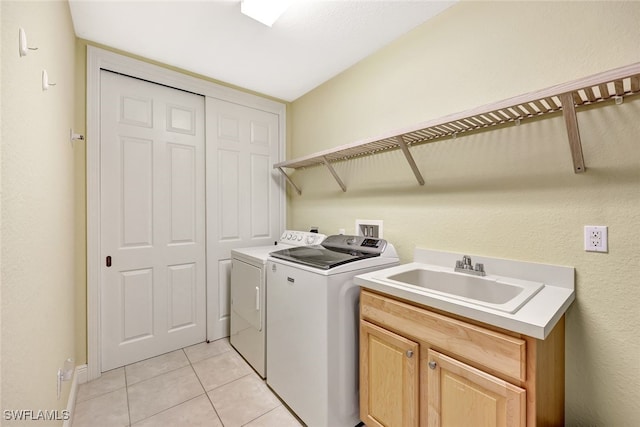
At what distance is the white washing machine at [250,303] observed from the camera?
77.5 inches

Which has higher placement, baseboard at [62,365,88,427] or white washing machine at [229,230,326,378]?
white washing machine at [229,230,326,378]

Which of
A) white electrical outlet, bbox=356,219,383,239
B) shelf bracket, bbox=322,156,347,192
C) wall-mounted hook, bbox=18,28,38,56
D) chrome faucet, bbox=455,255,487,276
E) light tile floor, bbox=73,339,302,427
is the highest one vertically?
wall-mounted hook, bbox=18,28,38,56

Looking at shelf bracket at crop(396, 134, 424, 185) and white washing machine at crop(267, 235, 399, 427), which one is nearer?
white washing machine at crop(267, 235, 399, 427)

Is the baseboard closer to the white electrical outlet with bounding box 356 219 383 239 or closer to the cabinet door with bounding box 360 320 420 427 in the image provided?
the cabinet door with bounding box 360 320 420 427

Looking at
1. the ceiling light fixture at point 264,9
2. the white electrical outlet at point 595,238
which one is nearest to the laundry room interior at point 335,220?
the white electrical outlet at point 595,238

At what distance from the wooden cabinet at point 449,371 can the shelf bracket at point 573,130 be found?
2.32 feet

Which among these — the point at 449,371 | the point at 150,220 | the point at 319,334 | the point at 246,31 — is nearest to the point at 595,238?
the point at 449,371

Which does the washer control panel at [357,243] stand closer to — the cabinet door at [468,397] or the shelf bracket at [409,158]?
the shelf bracket at [409,158]

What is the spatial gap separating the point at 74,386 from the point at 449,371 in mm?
→ 2305

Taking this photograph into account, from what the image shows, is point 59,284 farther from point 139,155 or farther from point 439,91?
point 439,91

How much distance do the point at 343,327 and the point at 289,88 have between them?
7.55 ft

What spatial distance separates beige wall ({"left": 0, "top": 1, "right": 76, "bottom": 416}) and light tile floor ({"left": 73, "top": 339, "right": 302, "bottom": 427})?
346 millimetres

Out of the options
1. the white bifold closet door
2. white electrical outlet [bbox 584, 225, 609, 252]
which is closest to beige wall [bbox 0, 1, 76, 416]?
the white bifold closet door

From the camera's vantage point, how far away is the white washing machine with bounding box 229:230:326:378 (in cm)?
197
